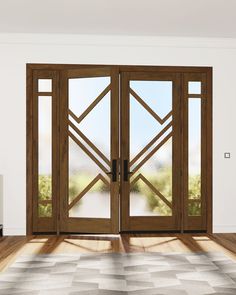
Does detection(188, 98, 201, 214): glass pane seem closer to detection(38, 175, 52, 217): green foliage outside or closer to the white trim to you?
the white trim

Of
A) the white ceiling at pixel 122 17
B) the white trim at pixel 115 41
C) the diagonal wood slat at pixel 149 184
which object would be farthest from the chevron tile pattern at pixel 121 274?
the white trim at pixel 115 41

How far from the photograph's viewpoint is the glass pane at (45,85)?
22.9 feet

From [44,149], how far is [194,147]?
223 cm

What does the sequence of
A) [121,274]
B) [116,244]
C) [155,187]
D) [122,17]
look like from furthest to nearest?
1. [155,187]
2. [116,244]
3. [122,17]
4. [121,274]

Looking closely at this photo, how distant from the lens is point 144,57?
704 cm

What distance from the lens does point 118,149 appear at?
22.8ft

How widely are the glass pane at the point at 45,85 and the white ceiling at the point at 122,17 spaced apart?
2.34 ft

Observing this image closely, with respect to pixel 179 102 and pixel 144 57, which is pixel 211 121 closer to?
pixel 179 102

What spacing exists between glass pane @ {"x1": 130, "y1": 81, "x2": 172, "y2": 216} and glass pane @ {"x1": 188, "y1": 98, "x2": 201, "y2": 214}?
306mm

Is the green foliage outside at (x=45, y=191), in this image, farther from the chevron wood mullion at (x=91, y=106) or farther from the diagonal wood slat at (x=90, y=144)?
the chevron wood mullion at (x=91, y=106)

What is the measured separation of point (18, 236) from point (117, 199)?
1509 mm

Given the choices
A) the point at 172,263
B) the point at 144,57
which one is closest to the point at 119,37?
the point at 144,57

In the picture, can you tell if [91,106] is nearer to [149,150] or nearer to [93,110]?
[93,110]

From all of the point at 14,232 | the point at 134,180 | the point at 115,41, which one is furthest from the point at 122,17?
the point at 14,232
